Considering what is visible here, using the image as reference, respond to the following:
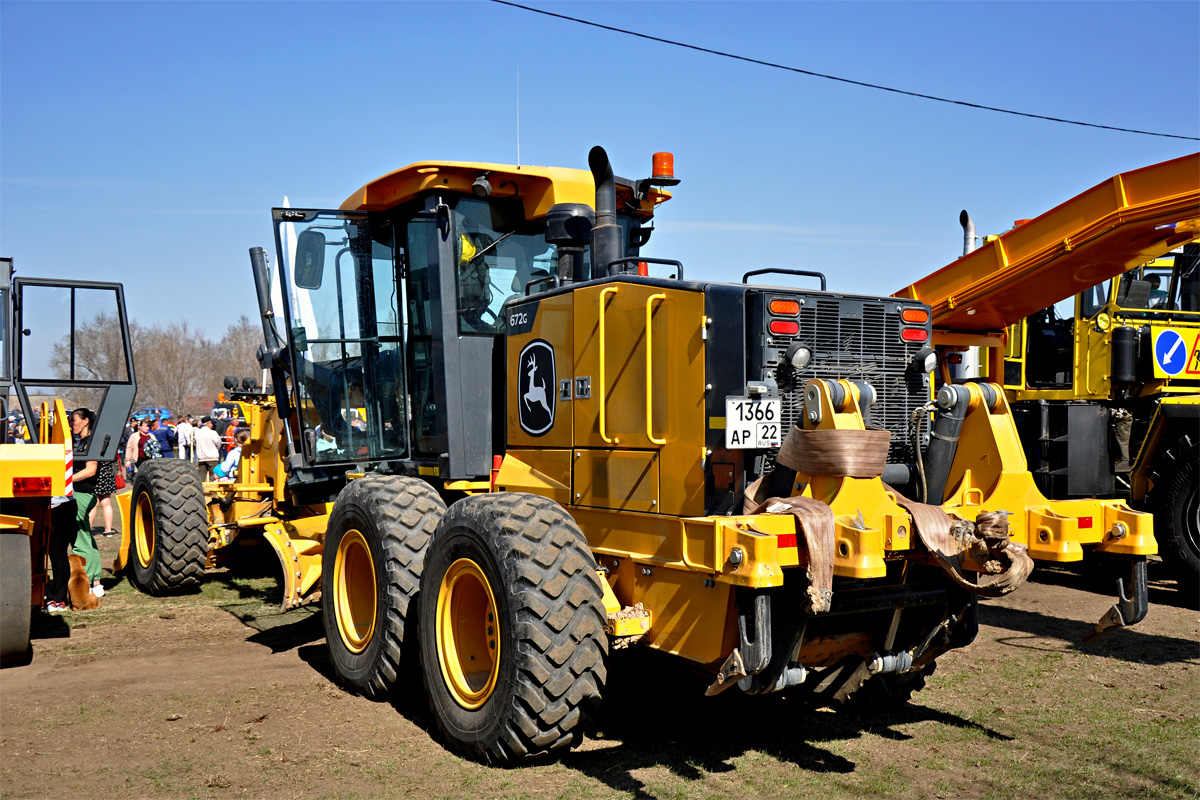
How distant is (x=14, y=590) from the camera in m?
6.62

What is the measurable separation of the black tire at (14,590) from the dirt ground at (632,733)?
296 mm

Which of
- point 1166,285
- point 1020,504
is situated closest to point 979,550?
point 1020,504

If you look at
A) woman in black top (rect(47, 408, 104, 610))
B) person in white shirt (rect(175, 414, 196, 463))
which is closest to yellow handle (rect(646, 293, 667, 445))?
woman in black top (rect(47, 408, 104, 610))

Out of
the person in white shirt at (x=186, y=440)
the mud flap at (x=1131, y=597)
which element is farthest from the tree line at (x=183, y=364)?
the mud flap at (x=1131, y=597)

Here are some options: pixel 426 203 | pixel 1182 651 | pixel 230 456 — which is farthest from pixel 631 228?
pixel 230 456

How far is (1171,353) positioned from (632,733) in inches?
318

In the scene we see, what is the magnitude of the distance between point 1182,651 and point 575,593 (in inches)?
209

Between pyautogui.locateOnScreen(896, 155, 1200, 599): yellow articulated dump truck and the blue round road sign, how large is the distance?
0.01m

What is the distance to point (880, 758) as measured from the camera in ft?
16.8

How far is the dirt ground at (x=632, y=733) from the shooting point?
473 centimetres

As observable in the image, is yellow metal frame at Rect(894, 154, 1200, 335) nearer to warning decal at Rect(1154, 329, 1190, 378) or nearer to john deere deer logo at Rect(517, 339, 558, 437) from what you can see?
warning decal at Rect(1154, 329, 1190, 378)

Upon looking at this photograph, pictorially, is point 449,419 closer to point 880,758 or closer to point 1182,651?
point 880,758

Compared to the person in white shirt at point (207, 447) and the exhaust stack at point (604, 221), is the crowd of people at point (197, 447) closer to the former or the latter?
the person in white shirt at point (207, 447)

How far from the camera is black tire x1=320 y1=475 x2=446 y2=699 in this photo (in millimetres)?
5938
